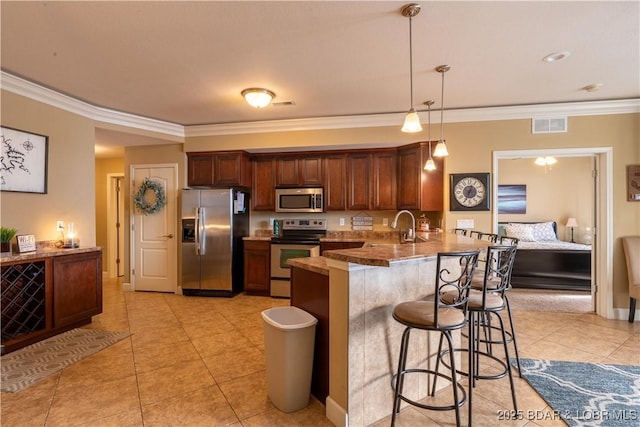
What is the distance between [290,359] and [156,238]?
3.93m

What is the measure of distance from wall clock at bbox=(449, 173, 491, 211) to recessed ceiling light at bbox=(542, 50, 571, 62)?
156cm

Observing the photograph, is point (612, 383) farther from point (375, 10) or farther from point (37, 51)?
point (37, 51)

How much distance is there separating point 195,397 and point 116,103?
3.50m

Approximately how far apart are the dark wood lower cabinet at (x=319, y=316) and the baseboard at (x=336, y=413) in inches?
4.1

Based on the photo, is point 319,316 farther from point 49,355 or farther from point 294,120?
point 294,120

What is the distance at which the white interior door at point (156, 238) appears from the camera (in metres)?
4.97

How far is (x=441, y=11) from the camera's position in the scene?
2084mm

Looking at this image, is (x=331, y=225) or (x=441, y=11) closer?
(x=441, y=11)

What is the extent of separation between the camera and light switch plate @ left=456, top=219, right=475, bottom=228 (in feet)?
13.5

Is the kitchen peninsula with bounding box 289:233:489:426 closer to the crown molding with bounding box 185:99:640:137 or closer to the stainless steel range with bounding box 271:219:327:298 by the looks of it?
the stainless steel range with bounding box 271:219:327:298

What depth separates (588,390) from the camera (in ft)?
7.36

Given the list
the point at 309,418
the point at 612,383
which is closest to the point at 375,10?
the point at 309,418

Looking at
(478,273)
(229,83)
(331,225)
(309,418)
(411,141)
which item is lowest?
(309,418)

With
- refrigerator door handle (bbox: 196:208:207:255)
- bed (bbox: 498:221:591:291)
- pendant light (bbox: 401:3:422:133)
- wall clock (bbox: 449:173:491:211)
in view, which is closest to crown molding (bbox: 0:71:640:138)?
wall clock (bbox: 449:173:491:211)
